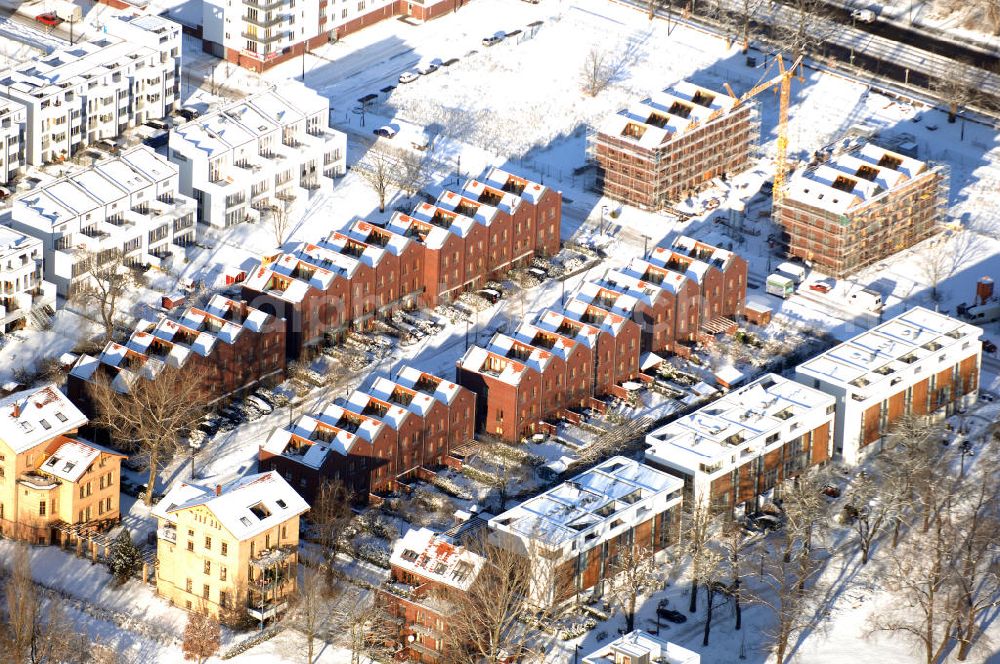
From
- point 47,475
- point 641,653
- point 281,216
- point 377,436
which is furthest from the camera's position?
point 281,216

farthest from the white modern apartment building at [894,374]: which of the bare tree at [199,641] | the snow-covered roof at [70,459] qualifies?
the snow-covered roof at [70,459]

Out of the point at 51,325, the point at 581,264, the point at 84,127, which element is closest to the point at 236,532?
the point at 51,325

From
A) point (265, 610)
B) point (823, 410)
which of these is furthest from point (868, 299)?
point (265, 610)

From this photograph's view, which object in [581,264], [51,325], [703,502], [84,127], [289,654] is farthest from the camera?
[84,127]

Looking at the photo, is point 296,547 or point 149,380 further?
point 149,380

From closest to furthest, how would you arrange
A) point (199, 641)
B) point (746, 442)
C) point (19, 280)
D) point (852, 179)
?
point (199, 641)
point (746, 442)
point (19, 280)
point (852, 179)

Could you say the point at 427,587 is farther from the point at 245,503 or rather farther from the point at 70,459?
the point at 70,459

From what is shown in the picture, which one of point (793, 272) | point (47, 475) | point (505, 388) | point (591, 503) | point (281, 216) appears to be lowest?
point (47, 475)

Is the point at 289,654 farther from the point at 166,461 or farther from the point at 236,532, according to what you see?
the point at 166,461
